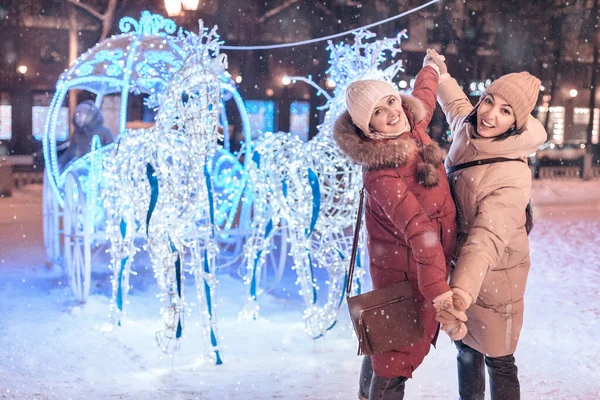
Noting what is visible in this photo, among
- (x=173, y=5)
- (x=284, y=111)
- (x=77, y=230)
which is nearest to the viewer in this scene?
(x=77, y=230)

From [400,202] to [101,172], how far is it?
328 centimetres

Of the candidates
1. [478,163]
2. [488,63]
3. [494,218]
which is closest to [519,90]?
[478,163]

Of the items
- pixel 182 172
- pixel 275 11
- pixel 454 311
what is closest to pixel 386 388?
pixel 454 311

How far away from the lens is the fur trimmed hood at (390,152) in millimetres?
2674

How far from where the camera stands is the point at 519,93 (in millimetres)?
2838

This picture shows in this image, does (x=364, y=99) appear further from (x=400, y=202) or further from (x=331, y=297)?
(x=331, y=297)

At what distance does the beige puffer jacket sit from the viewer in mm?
2678

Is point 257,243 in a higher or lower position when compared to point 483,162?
lower

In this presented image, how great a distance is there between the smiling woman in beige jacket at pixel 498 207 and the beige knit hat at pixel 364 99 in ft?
1.34

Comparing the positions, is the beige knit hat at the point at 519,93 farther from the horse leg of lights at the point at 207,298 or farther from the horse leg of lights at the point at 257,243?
the horse leg of lights at the point at 257,243

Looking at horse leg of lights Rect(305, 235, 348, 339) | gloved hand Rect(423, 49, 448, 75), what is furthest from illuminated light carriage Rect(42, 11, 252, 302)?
gloved hand Rect(423, 49, 448, 75)

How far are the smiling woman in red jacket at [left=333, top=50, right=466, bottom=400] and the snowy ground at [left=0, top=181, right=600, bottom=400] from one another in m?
0.97

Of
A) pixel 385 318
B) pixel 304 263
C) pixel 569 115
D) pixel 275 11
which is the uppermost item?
pixel 275 11

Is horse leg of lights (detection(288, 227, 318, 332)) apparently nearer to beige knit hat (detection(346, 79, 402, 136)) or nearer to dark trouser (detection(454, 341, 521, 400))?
dark trouser (detection(454, 341, 521, 400))
